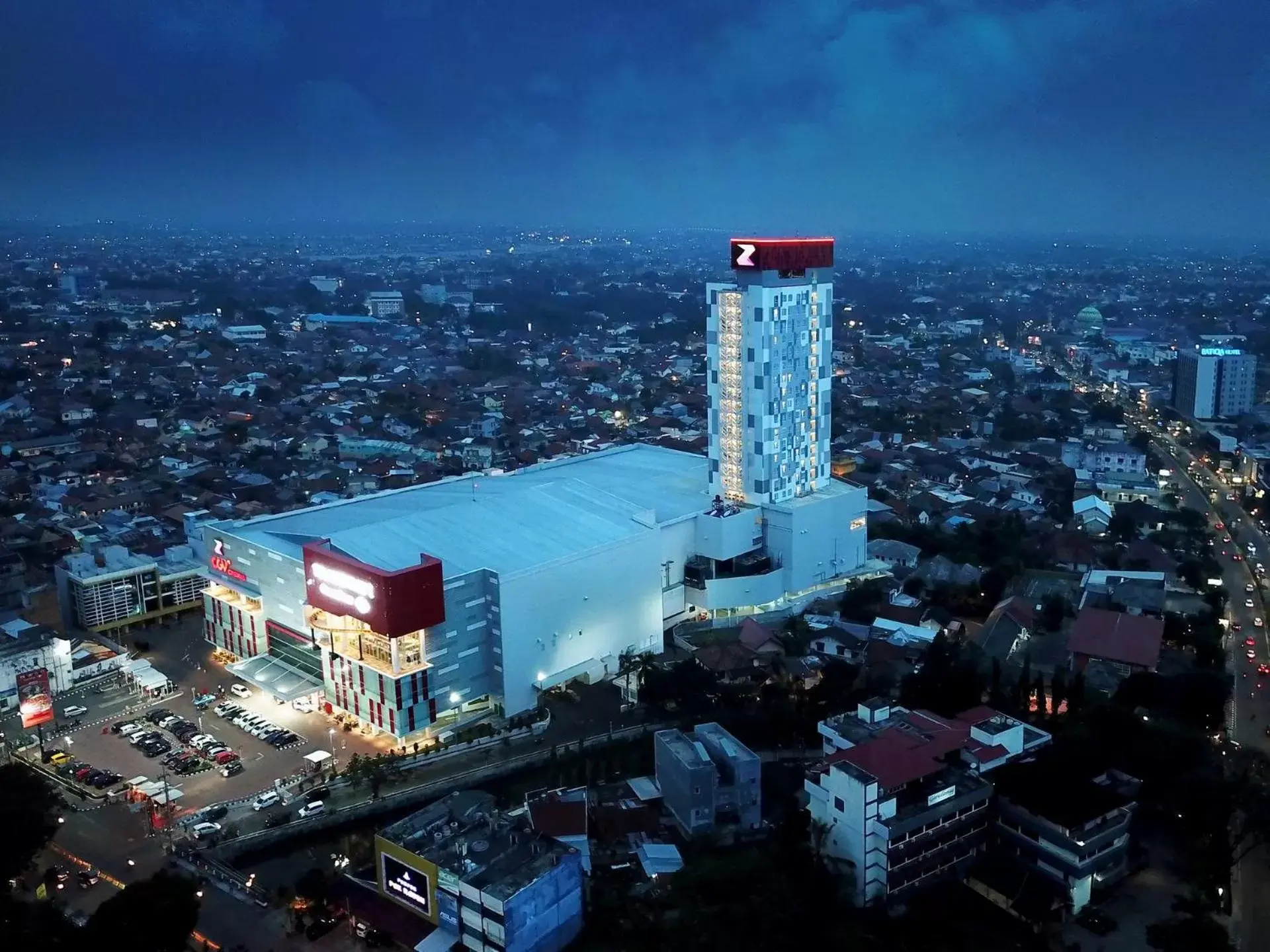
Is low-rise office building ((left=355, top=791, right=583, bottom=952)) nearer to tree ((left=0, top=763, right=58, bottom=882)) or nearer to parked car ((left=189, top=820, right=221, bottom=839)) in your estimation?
parked car ((left=189, top=820, right=221, bottom=839))

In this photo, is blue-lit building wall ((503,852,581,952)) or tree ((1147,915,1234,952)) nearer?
tree ((1147,915,1234,952))

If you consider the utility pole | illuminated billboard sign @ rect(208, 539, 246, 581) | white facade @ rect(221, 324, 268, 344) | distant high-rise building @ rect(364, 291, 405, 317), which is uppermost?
distant high-rise building @ rect(364, 291, 405, 317)

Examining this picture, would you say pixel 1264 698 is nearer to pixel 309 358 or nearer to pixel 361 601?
pixel 361 601

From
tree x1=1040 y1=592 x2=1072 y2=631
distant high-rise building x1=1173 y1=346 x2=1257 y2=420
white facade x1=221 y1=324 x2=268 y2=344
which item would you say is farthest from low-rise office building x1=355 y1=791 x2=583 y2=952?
white facade x1=221 y1=324 x2=268 y2=344

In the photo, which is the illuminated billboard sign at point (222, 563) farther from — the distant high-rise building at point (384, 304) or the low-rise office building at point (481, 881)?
the distant high-rise building at point (384, 304)

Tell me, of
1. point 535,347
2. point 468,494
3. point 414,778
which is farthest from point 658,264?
point 414,778

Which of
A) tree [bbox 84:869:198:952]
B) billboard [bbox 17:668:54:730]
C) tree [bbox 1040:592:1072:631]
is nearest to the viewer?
tree [bbox 84:869:198:952]

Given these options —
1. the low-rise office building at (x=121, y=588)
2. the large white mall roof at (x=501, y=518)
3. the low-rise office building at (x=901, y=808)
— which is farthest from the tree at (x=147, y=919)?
the low-rise office building at (x=121, y=588)
